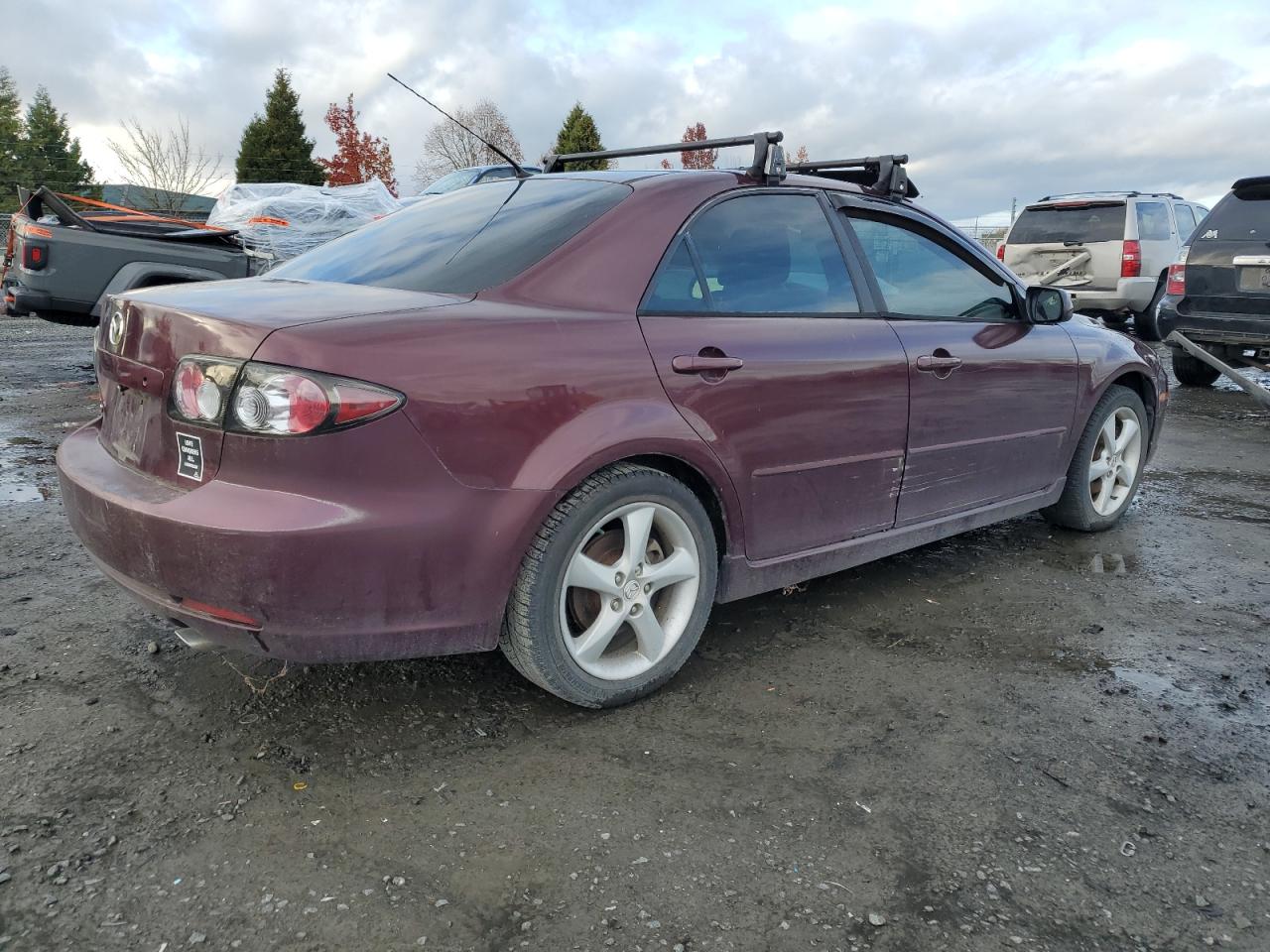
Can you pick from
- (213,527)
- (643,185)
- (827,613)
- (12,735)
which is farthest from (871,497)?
(12,735)

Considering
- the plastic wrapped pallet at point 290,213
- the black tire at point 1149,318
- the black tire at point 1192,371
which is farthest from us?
the plastic wrapped pallet at point 290,213

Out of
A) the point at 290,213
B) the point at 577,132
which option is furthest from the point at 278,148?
the point at 290,213

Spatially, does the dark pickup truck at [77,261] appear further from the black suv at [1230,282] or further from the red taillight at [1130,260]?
the red taillight at [1130,260]

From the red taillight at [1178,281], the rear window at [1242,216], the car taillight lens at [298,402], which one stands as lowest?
Answer: the car taillight lens at [298,402]

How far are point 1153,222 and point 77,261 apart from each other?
38.8 ft

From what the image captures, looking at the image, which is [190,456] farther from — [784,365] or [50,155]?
[50,155]

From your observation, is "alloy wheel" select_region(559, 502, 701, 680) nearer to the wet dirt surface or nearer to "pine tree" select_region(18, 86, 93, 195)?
the wet dirt surface

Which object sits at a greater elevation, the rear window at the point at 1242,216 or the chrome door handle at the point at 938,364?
the rear window at the point at 1242,216

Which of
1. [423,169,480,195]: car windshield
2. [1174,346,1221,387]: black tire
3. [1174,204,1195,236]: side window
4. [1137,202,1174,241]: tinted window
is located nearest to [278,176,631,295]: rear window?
[1174,346,1221,387]: black tire

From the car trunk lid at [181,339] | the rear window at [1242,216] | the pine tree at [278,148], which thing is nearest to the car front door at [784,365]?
the car trunk lid at [181,339]

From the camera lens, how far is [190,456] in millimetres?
2320

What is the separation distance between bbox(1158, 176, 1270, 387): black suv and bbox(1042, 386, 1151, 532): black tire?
4.05 metres

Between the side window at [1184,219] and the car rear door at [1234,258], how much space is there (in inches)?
190

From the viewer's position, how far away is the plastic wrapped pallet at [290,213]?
12273mm
